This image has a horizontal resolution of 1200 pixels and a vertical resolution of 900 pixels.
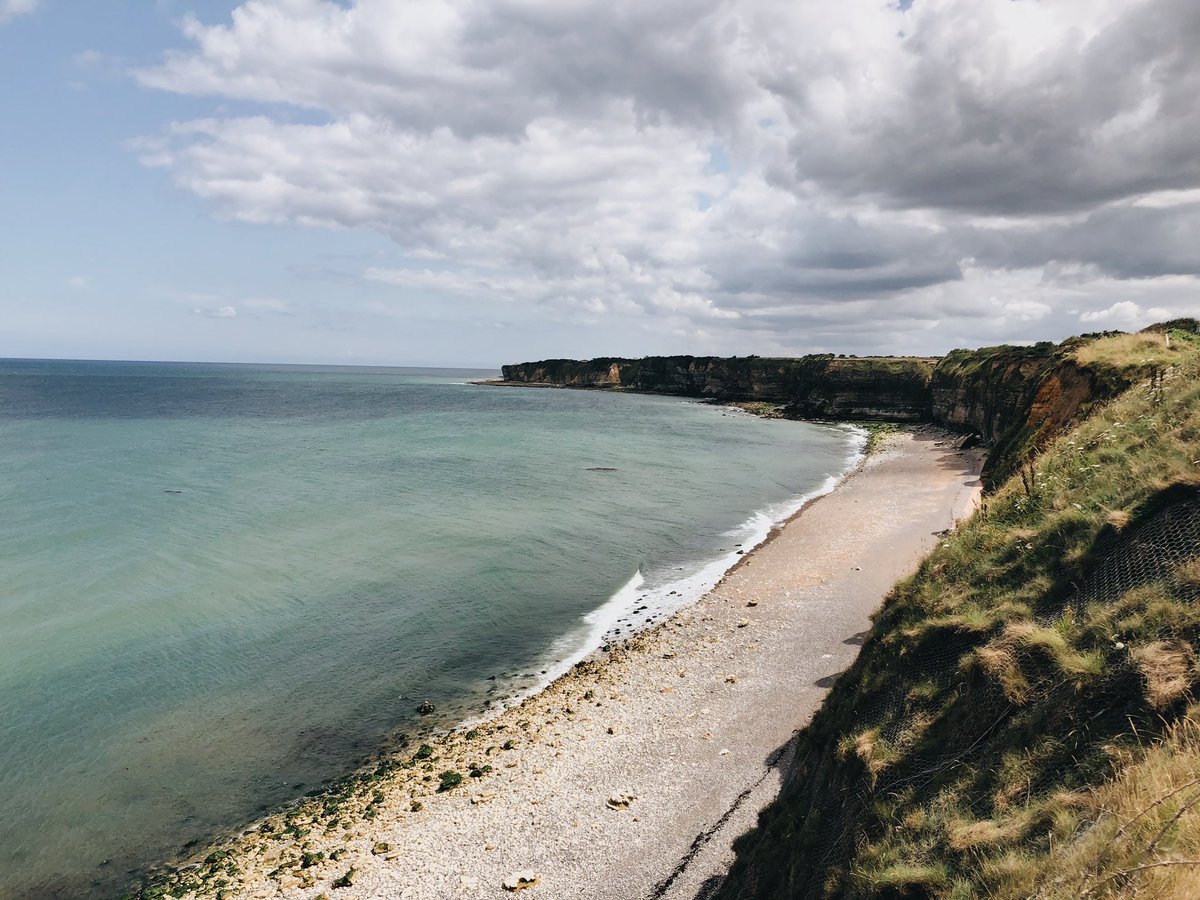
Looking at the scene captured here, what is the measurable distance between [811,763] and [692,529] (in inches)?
1177

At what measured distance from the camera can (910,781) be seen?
24.8 ft

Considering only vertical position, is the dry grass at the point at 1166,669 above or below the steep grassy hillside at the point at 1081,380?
below

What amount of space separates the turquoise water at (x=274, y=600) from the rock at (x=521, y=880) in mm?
6513

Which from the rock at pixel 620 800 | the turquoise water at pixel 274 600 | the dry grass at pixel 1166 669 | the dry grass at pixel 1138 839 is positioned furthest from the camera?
the turquoise water at pixel 274 600

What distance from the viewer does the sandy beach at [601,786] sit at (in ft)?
41.6

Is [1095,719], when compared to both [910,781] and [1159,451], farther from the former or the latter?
[1159,451]

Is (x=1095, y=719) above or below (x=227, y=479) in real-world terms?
above

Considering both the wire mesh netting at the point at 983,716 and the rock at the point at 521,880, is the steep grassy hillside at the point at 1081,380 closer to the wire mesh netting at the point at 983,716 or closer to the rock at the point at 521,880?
the wire mesh netting at the point at 983,716

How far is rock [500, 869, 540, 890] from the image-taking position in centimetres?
1237

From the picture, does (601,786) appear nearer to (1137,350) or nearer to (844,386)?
(1137,350)

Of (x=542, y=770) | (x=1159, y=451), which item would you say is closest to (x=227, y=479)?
(x=542, y=770)

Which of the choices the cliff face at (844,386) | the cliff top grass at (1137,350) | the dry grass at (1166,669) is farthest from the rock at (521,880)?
the cliff face at (844,386)

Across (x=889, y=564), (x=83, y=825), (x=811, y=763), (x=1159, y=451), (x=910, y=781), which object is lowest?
(x=83, y=825)

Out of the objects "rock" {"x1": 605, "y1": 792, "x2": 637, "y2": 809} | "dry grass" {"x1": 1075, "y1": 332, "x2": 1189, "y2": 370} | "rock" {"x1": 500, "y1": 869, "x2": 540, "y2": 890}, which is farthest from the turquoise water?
"dry grass" {"x1": 1075, "y1": 332, "x2": 1189, "y2": 370}
